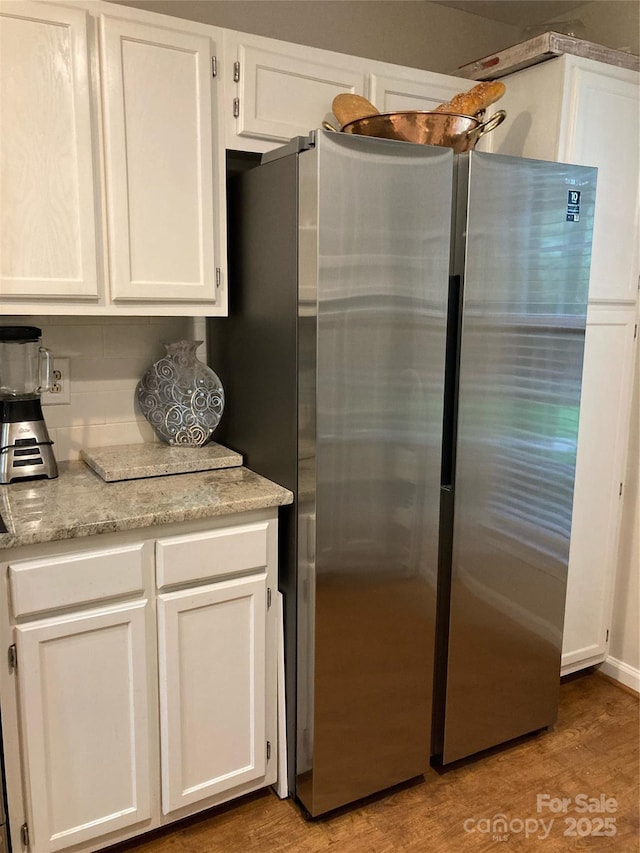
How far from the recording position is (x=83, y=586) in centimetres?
163

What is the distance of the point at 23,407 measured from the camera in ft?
6.32

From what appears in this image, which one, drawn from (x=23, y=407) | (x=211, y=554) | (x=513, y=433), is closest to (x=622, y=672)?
(x=513, y=433)

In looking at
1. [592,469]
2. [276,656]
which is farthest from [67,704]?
[592,469]

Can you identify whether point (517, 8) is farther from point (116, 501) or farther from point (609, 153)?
point (116, 501)

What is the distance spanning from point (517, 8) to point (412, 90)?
1007 mm

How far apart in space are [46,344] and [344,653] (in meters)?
1.29

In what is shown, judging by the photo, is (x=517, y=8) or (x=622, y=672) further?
(x=517, y=8)

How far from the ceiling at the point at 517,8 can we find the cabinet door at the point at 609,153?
71 cm

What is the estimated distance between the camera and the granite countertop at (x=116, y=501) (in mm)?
1588

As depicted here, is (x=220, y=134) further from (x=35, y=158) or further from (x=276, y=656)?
(x=276, y=656)

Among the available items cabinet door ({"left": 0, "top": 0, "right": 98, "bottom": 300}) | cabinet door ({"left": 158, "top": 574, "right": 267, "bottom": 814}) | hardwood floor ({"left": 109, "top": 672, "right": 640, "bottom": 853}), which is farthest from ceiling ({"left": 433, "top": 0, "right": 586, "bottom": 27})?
hardwood floor ({"left": 109, "top": 672, "right": 640, "bottom": 853})

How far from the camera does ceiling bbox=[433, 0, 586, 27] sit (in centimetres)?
275

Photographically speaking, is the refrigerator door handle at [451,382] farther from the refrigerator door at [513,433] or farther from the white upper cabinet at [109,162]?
the white upper cabinet at [109,162]

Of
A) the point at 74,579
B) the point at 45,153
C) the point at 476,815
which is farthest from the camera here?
the point at 476,815
